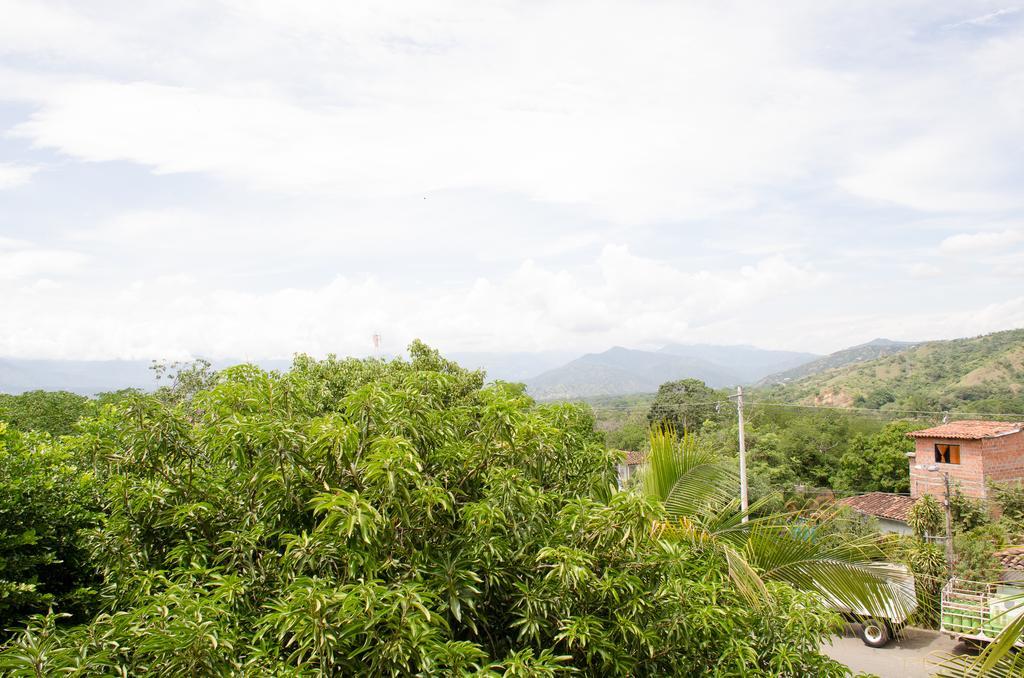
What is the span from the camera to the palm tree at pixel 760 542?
5.13 meters

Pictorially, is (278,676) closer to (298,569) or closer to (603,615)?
(298,569)

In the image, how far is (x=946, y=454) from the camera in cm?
3003

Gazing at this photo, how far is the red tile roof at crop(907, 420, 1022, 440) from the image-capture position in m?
28.8

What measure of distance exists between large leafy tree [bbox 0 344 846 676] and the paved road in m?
13.9

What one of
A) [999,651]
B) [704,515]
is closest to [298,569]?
[999,651]

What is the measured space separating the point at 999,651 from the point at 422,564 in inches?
108

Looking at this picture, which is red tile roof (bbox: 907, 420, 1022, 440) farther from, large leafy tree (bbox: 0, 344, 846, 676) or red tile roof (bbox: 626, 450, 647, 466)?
large leafy tree (bbox: 0, 344, 846, 676)

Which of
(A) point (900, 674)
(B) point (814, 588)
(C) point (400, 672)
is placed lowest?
(A) point (900, 674)

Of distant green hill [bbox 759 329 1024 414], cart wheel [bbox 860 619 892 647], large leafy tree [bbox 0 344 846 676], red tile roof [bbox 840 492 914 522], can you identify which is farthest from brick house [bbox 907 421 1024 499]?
distant green hill [bbox 759 329 1024 414]

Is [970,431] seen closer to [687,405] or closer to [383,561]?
[687,405]

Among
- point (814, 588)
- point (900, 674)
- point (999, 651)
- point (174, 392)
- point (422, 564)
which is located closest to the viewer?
point (999, 651)

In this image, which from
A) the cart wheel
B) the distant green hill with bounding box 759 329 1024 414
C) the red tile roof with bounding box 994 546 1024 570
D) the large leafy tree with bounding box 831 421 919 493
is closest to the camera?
the cart wheel

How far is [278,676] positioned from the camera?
3.08 meters

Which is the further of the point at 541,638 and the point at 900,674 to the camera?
the point at 900,674
